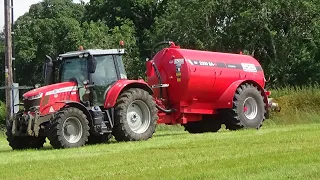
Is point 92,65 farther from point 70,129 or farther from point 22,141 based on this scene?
point 22,141

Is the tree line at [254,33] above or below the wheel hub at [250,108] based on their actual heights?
above

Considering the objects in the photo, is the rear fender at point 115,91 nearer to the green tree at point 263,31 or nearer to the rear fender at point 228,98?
the rear fender at point 228,98

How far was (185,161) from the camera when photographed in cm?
1052

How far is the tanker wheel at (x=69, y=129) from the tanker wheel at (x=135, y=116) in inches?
42.9

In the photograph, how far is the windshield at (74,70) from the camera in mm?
16016

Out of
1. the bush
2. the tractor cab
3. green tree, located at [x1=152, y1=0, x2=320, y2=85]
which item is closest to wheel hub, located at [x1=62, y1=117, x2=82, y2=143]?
the tractor cab

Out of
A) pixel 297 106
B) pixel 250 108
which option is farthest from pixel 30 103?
pixel 297 106

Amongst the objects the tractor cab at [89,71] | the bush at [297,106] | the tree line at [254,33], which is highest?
the tree line at [254,33]

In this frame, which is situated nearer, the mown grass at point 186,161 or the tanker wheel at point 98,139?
the mown grass at point 186,161

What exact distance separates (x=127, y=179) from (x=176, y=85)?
9.09 metres

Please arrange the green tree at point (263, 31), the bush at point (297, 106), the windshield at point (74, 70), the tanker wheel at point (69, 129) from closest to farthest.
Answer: the tanker wheel at point (69, 129)
the windshield at point (74, 70)
the bush at point (297, 106)
the green tree at point (263, 31)

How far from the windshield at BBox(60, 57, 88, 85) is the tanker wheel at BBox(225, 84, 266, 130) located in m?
4.71

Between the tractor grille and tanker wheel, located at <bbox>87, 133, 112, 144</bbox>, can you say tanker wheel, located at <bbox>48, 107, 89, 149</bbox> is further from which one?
tanker wheel, located at <bbox>87, 133, 112, 144</bbox>

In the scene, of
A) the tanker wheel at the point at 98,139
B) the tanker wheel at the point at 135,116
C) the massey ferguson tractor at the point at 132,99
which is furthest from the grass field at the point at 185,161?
the tanker wheel at the point at 98,139
